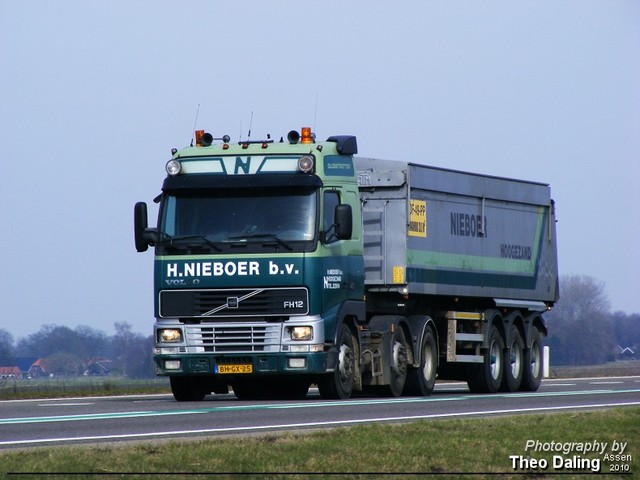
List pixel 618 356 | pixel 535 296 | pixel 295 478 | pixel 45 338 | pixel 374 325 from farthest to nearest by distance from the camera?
pixel 618 356 < pixel 45 338 < pixel 535 296 < pixel 374 325 < pixel 295 478

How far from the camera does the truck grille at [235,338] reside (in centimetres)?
2238

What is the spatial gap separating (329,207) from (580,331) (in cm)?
8703

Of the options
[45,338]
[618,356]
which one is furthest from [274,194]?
[618,356]

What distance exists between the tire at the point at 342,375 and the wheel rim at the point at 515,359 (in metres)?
6.55

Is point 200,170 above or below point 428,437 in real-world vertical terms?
above

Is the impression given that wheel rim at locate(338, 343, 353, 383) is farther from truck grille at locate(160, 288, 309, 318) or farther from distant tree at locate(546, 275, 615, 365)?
distant tree at locate(546, 275, 615, 365)

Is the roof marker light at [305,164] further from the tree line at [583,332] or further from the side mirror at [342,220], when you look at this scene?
the tree line at [583,332]

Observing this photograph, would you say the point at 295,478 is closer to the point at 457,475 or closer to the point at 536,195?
the point at 457,475

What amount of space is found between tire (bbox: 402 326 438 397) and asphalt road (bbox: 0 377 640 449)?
1.62 metres

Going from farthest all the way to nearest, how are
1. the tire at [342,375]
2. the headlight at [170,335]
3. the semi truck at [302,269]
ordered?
the tire at [342,375] → the headlight at [170,335] → the semi truck at [302,269]

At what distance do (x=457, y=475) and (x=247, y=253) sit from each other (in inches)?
430

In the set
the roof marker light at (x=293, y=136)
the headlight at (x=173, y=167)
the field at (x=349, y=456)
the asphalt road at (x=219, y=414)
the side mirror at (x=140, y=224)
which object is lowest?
the field at (x=349, y=456)

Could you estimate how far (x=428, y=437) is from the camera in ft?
47.0

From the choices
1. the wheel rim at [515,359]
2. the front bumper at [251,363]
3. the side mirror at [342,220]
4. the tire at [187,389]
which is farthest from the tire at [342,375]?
the wheel rim at [515,359]
